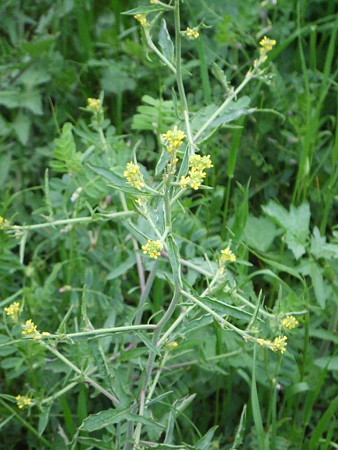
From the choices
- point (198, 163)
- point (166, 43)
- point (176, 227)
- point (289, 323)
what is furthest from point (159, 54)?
point (289, 323)

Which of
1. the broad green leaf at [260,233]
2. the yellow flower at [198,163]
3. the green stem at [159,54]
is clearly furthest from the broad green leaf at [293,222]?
the yellow flower at [198,163]

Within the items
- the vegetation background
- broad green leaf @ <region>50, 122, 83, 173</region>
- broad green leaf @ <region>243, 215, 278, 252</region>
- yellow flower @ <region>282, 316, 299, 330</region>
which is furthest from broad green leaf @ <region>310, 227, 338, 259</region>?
broad green leaf @ <region>50, 122, 83, 173</region>

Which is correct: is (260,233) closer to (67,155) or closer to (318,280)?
(318,280)

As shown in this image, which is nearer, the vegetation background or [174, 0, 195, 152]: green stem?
[174, 0, 195, 152]: green stem

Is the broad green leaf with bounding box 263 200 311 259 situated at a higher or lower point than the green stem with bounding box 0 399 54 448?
higher

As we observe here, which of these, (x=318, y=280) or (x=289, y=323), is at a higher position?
(x=289, y=323)

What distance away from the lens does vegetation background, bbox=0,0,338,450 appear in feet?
6.57

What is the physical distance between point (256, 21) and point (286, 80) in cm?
25

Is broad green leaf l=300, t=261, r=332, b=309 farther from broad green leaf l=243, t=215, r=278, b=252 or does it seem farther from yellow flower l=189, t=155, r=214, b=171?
yellow flower l=189, t=155, r=214, b=171

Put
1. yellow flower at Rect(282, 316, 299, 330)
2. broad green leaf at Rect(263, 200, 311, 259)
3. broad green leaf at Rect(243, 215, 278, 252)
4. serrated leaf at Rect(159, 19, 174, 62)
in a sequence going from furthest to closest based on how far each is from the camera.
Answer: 1. broad green leaf at Rect(243, 215, 278, 252)
2. broad green leaf at Rect(263, 200, 311, 259)
3. serrated leaf at Rect(159, 19, 174, 62)
4. yellow flower at Rect(282, 316, 299, 330)

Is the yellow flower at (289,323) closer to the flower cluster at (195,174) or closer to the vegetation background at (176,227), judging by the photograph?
the vegetation background at (176,227)

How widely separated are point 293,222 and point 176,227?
1.07 ft

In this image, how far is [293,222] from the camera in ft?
7.02

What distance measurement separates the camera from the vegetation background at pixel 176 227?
78.8 inches
